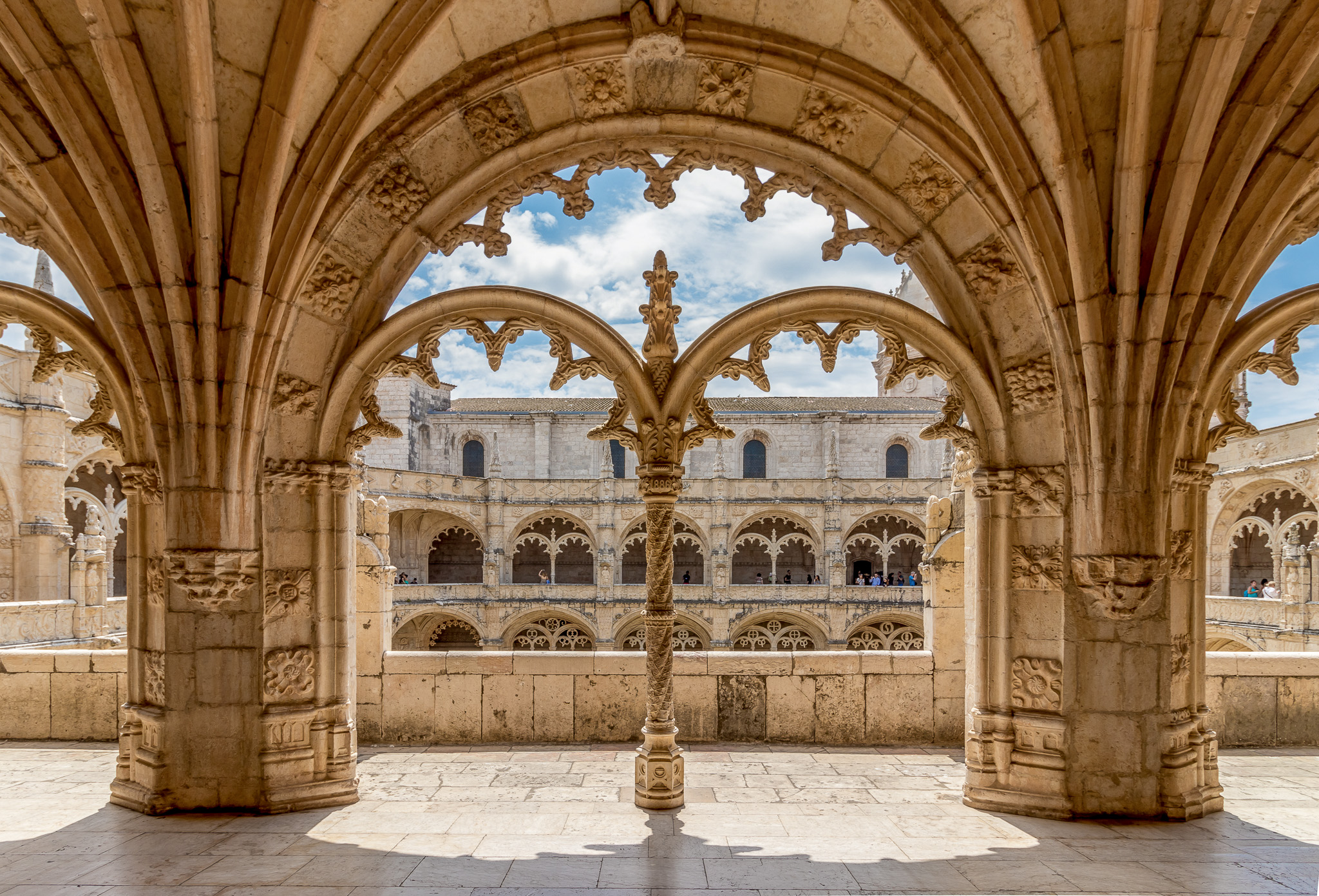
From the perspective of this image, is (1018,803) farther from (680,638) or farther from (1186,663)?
(680,638)

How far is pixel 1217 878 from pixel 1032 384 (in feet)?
9.06

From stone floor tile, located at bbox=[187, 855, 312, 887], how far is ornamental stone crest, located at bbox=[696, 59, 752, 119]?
5.03 m

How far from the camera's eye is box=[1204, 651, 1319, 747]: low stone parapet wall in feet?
20.7

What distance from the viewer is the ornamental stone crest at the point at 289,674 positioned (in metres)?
4.89

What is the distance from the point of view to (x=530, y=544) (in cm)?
2867

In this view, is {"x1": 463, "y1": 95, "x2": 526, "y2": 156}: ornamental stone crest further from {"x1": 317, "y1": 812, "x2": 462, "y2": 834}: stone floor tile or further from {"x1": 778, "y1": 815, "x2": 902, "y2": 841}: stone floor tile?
{"x1": 778, "y1": 815, "x2": 902, "y2": 841}: stone floor tile

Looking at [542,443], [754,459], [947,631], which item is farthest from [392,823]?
[754,459]

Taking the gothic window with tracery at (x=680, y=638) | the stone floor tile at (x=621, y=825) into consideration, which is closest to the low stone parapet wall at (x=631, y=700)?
the stone floor tile at (x=621, y=825)

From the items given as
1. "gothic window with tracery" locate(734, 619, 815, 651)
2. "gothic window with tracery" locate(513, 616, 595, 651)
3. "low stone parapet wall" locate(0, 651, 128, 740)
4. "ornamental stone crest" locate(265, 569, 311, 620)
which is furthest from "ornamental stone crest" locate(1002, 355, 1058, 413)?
"gothic window with tracery" locate(513, 616, 595, 651)

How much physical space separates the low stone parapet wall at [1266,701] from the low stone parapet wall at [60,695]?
9074 mm

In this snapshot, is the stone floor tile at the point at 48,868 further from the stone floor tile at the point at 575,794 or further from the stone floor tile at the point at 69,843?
the stone floor tile at the point at 575,794

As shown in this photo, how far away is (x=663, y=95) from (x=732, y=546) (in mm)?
19752

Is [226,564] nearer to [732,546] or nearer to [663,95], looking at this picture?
[663,95]

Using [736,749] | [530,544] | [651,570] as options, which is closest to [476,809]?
[651,570]
